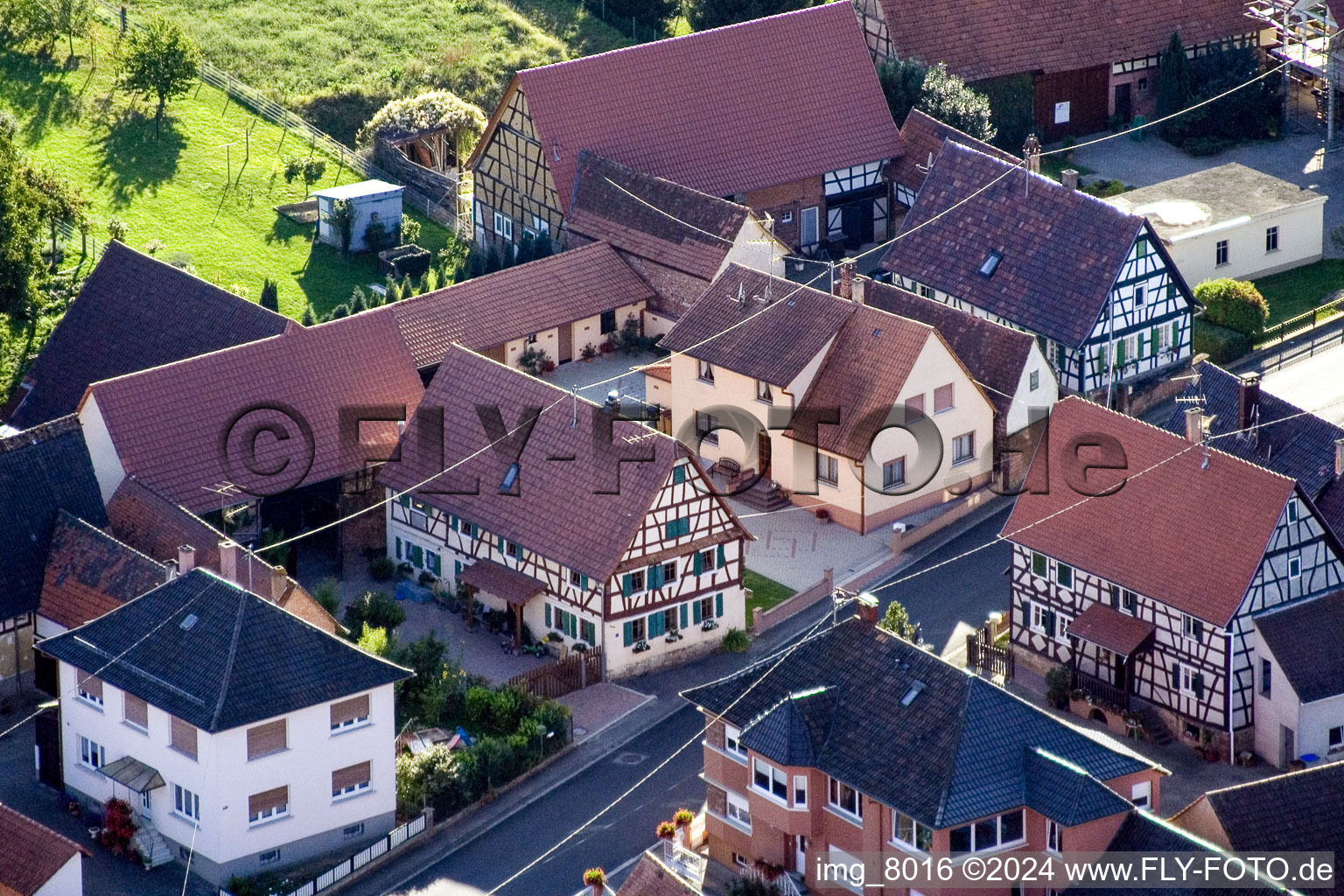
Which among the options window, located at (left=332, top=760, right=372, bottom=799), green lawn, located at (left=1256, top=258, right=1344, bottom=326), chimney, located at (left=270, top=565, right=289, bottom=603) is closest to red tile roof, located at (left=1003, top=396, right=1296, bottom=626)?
window, located at (left=332, top=760, right=372, bottom=799)

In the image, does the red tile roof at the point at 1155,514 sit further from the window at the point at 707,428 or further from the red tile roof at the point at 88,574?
the red tile roof at the point at 88,574

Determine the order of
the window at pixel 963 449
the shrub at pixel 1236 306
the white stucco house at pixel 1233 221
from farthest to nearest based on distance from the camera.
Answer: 1. the white stucco house at pixel 1233 221
2. the shrub at pixel 1236 306
3. the window at pixel 963 449

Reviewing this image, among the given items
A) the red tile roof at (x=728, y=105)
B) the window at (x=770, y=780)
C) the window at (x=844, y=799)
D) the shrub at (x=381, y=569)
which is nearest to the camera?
the window at (x=844, y=799)

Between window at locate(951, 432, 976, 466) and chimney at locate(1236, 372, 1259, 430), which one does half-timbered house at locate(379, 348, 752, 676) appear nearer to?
window at locate(951, 432, 976, 466)

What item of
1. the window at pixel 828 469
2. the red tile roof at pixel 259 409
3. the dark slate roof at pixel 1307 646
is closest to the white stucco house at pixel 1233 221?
the window at pixel 828 469

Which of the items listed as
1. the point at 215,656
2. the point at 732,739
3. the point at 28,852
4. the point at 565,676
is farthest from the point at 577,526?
the point at 28,852

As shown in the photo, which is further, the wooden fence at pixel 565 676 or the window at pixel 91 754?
the wooden fence at pixel 565 676

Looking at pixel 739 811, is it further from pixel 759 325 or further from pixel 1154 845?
pixel 759 325

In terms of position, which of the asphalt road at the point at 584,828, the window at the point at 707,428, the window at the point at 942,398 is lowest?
the asphalt road at the point at 584,828
